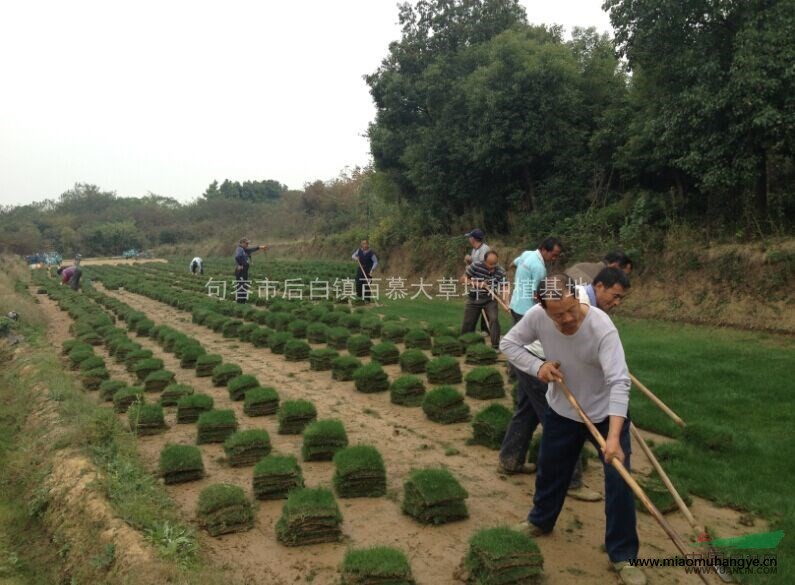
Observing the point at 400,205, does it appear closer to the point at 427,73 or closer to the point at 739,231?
the point at 427,73

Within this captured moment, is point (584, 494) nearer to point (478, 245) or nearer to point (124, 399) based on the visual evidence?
point (478, 245)

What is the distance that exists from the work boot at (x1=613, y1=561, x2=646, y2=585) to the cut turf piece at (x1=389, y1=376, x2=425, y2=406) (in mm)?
4263

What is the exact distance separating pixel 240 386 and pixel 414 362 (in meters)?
2.68

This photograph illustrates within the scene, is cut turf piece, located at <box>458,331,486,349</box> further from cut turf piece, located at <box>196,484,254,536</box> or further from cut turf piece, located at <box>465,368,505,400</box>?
cut turf piece, located at <box>196,484,254,536</box>

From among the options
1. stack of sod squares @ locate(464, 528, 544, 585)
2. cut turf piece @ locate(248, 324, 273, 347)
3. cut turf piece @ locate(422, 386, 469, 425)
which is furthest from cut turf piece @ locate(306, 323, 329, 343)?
stack of sod squares @ locate(464, 528, 544, 585)

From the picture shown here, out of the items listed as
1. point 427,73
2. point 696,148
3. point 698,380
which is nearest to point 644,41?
point 696,148

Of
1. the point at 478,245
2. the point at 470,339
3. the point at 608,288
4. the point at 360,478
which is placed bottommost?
the point at 360,478

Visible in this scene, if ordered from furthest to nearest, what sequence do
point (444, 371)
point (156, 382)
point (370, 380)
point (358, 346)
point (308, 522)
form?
1. point (358, 346)
2. point (156, 382)
3. point (444, 371)
4. point (370, 380)
5. point (308, 522)

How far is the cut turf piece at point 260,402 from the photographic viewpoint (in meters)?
7.66

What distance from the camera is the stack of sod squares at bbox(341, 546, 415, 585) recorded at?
11.9ft

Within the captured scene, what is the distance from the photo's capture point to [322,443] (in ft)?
20.1

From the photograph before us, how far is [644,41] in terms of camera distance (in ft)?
43.8

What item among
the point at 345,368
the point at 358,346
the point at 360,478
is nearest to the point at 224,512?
the point at 360,478

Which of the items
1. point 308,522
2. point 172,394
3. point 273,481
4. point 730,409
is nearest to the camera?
point 308,522
